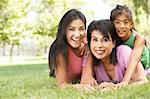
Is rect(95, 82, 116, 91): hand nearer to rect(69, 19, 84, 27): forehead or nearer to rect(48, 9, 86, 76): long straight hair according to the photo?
rect(48, 9, 86, 76): long straight hair

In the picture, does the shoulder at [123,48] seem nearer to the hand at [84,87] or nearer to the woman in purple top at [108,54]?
the woman in purple top at [108,54]

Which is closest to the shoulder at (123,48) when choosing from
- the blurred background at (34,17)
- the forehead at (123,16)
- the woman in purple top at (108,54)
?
the woman in purple top at (108,54)

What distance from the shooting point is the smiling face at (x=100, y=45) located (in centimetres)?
426

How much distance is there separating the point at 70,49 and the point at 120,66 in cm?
66

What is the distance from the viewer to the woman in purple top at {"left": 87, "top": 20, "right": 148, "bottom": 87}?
4285 millimetres

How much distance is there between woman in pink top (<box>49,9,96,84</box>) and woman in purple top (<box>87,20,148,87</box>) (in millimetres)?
128

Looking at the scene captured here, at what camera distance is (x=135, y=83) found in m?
4.26

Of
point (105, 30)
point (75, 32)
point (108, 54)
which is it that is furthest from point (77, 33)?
point (108, 54)

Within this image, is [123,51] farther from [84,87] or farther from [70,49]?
[84,87]

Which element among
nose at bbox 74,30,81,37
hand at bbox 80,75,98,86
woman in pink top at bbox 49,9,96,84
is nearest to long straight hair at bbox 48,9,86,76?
woman in pink top at bbox 49,9,96,84

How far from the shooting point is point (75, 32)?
439 cm

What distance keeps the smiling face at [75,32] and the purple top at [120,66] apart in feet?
1.43

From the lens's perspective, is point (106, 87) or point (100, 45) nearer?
point (106, 87)

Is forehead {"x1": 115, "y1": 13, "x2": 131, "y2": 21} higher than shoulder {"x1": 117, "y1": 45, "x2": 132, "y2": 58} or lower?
higher
